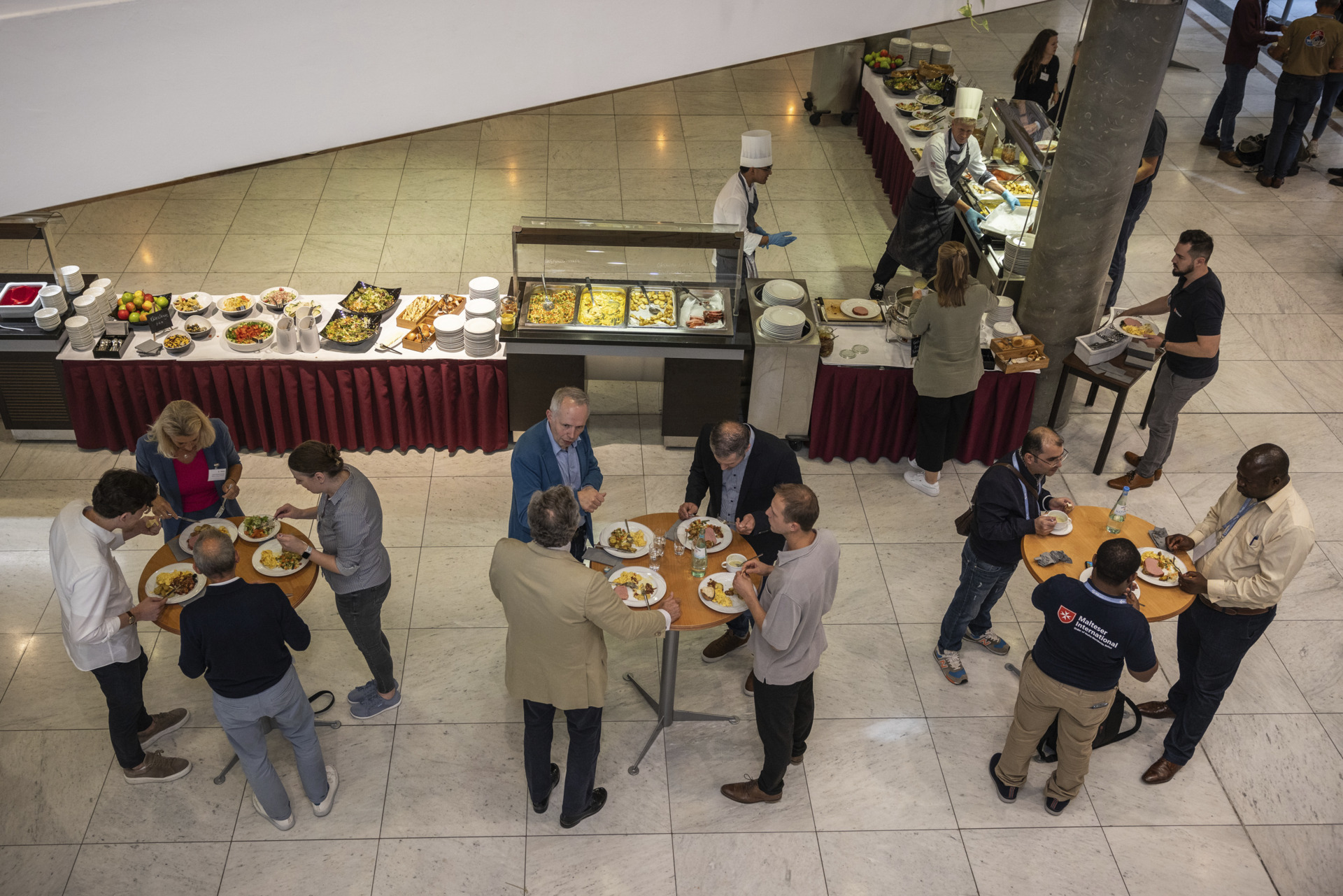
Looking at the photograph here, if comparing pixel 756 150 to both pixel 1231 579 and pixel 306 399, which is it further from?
pixel 1231 579

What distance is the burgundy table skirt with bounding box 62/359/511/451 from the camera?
548 centimetres

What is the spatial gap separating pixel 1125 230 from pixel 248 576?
608cm

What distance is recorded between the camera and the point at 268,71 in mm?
A: 875

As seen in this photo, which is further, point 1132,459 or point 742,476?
point 1132,459

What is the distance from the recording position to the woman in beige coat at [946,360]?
5.09 meters

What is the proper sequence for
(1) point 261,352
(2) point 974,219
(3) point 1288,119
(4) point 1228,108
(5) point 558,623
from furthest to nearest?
(4) point 1228,108 < (3) point 1288,119 < (2) point 974,219 < (1) point 261,352 < (5) point 558,623

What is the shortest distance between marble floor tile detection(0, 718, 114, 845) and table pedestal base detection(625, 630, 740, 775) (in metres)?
2.25

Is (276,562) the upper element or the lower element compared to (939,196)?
lower

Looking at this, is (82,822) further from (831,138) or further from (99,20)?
(831,138)

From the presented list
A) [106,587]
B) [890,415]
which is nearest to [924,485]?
[890,415]

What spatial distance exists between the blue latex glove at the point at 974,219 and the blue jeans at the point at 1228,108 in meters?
4.42

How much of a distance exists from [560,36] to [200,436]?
351cm

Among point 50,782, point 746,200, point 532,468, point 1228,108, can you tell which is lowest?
point 50,782

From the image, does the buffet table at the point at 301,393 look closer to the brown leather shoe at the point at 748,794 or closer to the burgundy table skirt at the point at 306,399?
the burgundy table skirt at the point at 306,399
